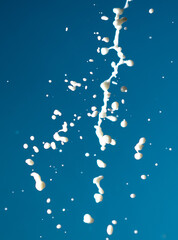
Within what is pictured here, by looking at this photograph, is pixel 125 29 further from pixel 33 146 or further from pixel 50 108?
pixel 33 146

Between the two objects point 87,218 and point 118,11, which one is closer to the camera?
point 118,11

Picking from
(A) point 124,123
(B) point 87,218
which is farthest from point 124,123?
(B) point 87,218

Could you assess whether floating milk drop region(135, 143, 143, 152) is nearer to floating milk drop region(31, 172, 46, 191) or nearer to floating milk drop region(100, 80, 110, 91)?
floating milk drop region(100, 80, 110, 91)

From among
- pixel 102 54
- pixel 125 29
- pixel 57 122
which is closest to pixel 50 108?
pixel 57 122

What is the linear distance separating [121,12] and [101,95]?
→ 301 mm

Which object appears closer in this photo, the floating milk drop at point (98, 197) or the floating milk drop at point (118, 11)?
the floating milk drop at point (118, 11)

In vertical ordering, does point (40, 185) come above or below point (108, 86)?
below

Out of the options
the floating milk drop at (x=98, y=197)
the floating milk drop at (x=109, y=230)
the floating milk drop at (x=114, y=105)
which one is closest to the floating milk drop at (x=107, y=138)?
the floating milk drop at (x=114, y=105)

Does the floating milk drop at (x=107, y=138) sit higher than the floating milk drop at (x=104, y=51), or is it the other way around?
Answer: the floating milk drop at (x=104, y=51)

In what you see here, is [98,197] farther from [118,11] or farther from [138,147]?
[118,11]

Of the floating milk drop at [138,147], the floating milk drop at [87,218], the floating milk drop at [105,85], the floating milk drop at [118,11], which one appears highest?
the floating milk drop at [118,11]

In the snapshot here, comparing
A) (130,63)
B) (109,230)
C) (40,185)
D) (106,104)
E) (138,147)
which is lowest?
(109,230)

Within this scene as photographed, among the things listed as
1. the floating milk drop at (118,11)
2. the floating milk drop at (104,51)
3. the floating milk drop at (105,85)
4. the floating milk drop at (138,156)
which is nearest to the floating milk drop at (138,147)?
the floating milk drop at (138,156)

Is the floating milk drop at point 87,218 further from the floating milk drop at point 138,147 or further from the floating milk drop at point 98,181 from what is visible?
the floating milk drop at point 138,147
